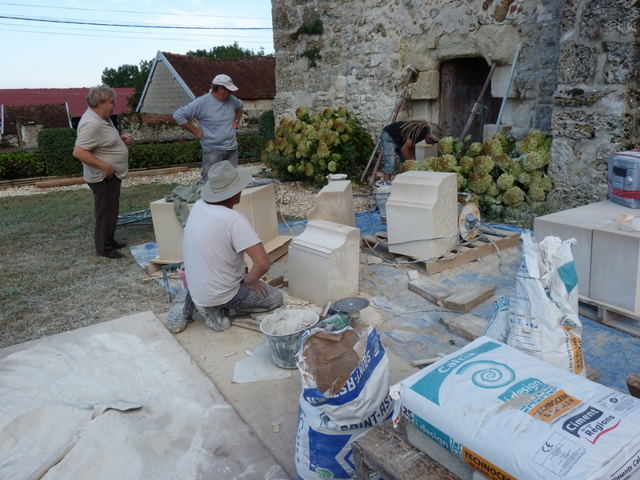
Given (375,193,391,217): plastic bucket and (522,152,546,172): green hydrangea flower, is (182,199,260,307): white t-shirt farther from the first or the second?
(522,152,546,172): green hydrangea flower

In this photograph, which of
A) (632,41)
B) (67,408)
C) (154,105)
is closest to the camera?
(67,408)

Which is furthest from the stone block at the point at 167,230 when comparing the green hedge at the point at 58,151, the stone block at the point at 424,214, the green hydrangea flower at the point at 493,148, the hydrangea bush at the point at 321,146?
the green hedge at the point at 58,151

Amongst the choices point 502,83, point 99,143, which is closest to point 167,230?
point 99,143

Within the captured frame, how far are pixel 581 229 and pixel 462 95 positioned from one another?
5.59m

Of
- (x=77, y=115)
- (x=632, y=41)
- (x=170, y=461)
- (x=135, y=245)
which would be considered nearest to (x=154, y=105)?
(x=77, y=115)

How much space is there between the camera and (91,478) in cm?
221

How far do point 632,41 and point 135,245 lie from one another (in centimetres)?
565

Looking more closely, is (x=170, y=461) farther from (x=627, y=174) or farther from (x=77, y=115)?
(x=77, y=115)

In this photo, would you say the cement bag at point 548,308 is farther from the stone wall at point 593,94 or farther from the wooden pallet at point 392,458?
the stone wall at point 593,94

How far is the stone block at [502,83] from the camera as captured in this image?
6.92 m

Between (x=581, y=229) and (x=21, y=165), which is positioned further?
(x=21, y=165)

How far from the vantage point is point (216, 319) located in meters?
3.65

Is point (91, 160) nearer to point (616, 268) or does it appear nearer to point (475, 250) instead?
point (475, 250)

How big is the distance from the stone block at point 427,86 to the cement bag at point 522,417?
716 centimetres
